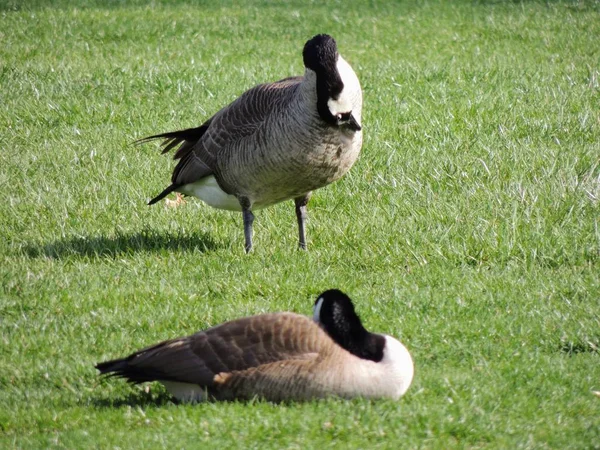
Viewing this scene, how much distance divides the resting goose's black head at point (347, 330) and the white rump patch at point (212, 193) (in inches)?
109

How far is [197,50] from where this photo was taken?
13289 millimetres

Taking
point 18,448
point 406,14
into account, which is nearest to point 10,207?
point 18,448

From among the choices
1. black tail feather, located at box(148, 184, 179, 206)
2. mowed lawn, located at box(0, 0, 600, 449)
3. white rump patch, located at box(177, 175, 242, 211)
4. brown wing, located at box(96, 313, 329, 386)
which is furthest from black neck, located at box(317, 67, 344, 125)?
brown wing, located at box(96, 313, 329, 386)

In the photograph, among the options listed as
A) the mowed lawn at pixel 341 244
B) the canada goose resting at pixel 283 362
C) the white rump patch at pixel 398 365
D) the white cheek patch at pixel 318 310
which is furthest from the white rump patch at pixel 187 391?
the white rump patch at pixel 398 365

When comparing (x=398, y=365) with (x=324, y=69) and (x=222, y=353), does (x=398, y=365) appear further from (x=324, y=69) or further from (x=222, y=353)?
(x=324, y=69)

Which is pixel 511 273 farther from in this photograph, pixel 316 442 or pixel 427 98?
pixel 427 98

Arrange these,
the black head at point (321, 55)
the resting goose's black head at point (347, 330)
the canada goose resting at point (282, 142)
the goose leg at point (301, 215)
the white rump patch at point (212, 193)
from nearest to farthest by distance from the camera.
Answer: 1. the resting goose's black head at point (347, 330)
2. the black head at point (321, 55)
3. the canada goose resting at point (282, 142)
4. the goose leg at point (301, 215)
5. the white rump patch at point (212, 193)

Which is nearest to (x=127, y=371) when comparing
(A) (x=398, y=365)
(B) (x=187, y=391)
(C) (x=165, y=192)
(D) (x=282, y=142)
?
(B) (x=187, y=391)

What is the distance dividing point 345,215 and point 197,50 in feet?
20.8

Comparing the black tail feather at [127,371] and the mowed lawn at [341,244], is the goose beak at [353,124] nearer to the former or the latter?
the mowed lawn at [341,244]

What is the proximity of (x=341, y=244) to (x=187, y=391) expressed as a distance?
8.87ft

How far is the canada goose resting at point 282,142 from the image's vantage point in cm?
644

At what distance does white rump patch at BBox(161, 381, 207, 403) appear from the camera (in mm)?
4691

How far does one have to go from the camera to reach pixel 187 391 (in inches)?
186
